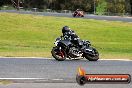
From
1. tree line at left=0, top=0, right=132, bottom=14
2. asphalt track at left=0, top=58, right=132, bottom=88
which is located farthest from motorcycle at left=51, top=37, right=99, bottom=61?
tree line at left=0, top=0, right=132, bottom=14

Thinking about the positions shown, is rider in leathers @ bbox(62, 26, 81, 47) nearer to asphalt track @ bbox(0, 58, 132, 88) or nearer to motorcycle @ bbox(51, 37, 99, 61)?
motorcycle @ bbox(51, 37, 99, 61)

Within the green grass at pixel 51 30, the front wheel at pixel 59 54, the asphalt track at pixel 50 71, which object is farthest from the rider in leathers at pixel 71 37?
the green grass at pixel 51 30

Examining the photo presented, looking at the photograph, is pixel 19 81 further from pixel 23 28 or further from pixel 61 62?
pixel 23 28

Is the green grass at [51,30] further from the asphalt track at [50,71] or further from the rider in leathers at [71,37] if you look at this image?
the asphalt track at [50,71]

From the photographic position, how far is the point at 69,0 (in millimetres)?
102250

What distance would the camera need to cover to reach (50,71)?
11.6 meters

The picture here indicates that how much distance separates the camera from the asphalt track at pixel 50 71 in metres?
9.19

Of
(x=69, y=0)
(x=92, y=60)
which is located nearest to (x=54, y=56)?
(x=92, y=60)

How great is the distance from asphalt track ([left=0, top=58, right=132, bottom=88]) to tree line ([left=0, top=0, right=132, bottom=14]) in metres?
81.6

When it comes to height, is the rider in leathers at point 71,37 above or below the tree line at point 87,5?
above

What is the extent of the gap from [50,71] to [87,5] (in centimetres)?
8729

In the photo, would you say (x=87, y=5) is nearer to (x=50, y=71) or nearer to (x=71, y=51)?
(x=71, y=51)

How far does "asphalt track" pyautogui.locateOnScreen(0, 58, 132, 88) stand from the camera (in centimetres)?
919

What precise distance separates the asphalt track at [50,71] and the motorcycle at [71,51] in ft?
0.87
